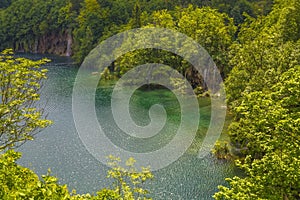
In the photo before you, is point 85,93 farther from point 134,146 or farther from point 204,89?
point 134,146

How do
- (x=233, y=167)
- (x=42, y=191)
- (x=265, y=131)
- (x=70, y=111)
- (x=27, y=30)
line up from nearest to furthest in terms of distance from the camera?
1. (x=42, y=191)
2. (x=265, y=131)
3. (x=233, y=167)
4. (x=70, y=111)
5. (x=27, y=30)

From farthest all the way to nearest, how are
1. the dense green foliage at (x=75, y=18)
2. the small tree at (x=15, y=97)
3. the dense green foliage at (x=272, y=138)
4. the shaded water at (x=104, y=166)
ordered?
the dense green foliage at (x=75, y=18) < the shaded water at (x=104, y=166) < the small tree at (x=15, y=97) < the dense green foliage at (x=272, y=138)

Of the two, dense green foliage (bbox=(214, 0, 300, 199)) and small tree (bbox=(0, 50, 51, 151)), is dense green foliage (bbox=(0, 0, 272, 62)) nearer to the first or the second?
dense green foliage (bbox=(214, 0, 300, 199))

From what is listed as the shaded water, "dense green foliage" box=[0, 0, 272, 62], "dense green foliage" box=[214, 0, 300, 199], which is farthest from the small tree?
"dense green foliage" box=[0, 0, 272, 62]

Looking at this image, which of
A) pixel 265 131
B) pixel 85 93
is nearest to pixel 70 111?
pixel 85 93

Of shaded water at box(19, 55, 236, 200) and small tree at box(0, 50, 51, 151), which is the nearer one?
small tree at box(0, 50, 51, 151)

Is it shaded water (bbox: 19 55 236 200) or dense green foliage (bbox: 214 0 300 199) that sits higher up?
dense green foliage (bbox: 214 0 300 199)

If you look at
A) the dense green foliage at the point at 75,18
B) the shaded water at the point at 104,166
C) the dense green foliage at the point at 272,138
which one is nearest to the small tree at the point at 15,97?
the shaded water at the point at 104,166

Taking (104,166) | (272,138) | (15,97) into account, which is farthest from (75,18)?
(272,138)

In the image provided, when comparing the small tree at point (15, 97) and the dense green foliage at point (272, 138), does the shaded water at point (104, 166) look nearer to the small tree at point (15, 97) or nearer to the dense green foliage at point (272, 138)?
the dense green foliage at point (272, 138)
